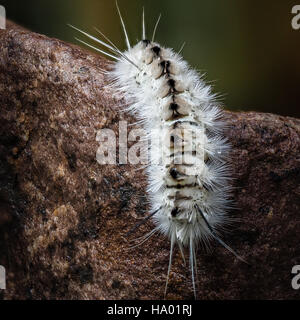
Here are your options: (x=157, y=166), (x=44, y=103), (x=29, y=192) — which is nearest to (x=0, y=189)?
(x=29, y=192)

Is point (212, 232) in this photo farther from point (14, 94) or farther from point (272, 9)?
point (272, 9)

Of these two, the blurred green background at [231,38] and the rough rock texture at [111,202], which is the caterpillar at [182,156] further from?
the blurred green background at [231,38]

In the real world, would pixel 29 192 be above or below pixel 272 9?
below

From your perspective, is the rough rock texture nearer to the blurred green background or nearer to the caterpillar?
the caterpillar

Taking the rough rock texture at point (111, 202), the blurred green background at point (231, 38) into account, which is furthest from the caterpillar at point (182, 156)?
the blurred green background at point (231, 38)

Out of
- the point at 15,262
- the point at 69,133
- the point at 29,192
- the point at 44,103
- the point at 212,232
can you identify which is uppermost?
the point at 44,103

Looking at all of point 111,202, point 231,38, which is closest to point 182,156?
point 111,202

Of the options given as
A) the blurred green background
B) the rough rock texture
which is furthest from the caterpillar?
the blurred green background
